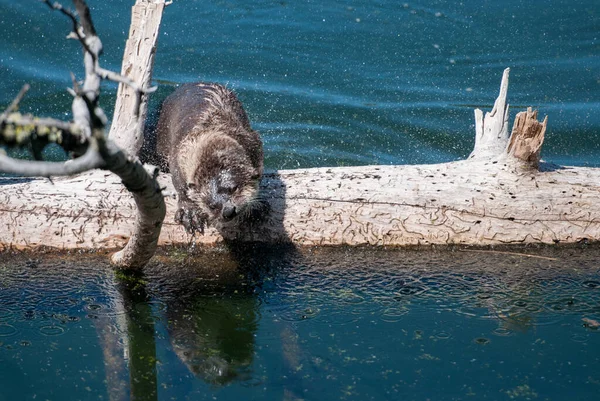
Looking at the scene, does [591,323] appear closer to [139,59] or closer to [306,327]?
[306,327]

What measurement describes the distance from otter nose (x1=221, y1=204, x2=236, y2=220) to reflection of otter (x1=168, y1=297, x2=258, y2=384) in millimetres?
544

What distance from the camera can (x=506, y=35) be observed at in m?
11.5

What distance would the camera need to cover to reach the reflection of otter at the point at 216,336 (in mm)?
4395

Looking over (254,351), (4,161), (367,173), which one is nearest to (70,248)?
(254,351)

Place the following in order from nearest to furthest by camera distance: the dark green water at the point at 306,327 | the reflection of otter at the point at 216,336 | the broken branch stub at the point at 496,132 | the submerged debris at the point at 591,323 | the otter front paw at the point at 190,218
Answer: the dark green water at the point at 306,327 → the reflection of otter at the point at 216,336 → the submerged debris at the point at 591,323 → the otter front paw at the point at 190,218 → the broken branch stub at the point at 496,132

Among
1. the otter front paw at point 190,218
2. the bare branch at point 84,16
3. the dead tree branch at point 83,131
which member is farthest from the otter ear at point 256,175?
the bare branch at point 84,16

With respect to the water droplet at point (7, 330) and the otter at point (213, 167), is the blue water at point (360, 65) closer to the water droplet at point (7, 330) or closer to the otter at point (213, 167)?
the otter at point (213, 167)

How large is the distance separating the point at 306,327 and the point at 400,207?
135 cm

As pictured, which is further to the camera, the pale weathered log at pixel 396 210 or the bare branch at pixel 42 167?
the pale weathered log at pixel 396 210

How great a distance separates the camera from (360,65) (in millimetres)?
10930

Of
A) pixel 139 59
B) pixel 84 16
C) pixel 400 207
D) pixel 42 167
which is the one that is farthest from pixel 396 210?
pixel 42 167

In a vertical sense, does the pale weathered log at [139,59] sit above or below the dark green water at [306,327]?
above

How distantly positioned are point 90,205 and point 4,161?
293 cm

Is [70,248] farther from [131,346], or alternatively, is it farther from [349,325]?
[349,325]
